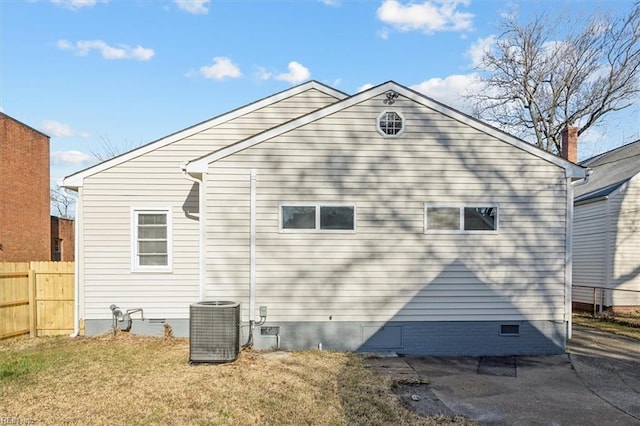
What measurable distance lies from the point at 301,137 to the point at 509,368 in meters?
5.34

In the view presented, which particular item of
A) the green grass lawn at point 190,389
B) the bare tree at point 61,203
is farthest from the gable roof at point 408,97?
the bare tree at point 61,203

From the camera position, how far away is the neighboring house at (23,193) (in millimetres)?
14180

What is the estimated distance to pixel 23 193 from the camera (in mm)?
15047

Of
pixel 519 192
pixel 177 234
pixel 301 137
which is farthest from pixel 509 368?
pixel 177 234

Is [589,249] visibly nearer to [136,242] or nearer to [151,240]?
[151,240]

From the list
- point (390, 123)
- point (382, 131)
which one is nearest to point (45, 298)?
point (382, 131)

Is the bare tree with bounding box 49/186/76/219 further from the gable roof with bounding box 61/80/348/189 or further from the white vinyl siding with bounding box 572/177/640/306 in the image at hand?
the white vinyl siding with bounding box 572/177/640/306

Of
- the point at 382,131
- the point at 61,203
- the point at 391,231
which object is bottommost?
the point at 391,231

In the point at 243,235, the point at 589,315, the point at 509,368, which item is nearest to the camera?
the point at 509,368

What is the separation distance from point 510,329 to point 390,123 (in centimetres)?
444

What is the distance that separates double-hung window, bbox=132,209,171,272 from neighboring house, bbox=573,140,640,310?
494 inches

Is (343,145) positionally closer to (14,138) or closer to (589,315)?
(589,315)

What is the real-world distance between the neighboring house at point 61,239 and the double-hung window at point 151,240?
36.3 ft

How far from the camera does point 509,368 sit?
23.0 feet
